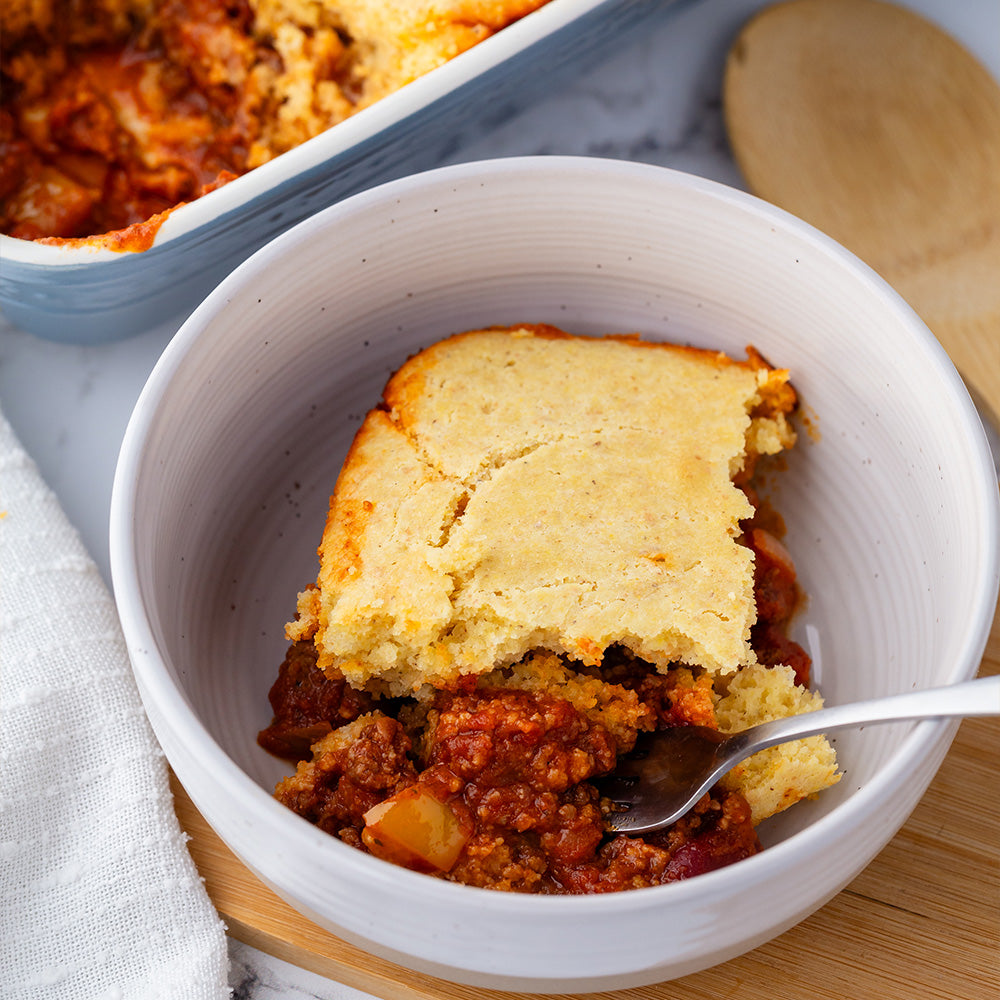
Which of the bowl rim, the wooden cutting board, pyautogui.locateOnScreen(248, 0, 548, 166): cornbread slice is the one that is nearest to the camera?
the wooden cutting board

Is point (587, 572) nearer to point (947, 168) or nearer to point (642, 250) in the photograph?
point (642, 250)

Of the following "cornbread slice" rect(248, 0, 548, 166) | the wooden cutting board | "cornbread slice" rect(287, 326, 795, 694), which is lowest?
the wooden cutting board

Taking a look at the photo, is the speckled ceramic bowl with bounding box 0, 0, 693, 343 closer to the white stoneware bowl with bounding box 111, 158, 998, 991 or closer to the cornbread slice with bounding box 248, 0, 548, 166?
the cornbread slice with bounding box 248, 0, 548, 166

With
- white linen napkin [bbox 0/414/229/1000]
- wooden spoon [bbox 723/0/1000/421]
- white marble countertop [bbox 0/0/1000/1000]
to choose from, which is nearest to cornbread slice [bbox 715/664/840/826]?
white linen napkin [bbox 0/414/229/1000]

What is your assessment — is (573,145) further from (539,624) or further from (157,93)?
(539,624)

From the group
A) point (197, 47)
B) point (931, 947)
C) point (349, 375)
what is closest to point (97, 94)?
point (197, 47)

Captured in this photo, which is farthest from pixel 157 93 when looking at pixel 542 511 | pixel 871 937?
pixel 871 937

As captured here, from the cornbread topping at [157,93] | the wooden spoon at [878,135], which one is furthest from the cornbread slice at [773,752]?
the cornbread topping at [157,93]
